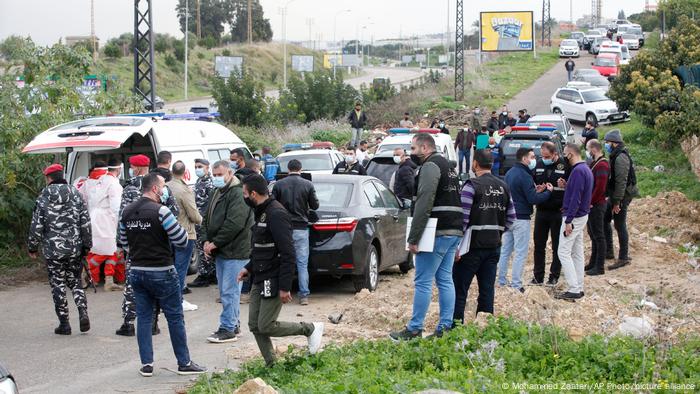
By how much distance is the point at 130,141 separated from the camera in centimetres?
1467

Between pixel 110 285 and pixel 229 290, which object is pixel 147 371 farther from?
pixel 110 285

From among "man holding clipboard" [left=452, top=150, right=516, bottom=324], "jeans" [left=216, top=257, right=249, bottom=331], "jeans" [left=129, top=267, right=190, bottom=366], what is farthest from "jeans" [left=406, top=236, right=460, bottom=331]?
"jeans" [left=129, top=267, right=190, bottom=366]

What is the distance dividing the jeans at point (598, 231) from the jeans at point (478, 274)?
4.25m

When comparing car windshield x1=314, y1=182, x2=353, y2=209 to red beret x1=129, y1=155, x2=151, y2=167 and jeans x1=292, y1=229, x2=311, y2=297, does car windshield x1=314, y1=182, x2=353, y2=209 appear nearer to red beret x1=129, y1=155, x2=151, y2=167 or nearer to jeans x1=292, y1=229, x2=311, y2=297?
jeans x1=292, y1=229, x2=311, y2=297

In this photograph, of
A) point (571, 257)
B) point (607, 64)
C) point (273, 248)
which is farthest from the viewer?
point (607, 64)

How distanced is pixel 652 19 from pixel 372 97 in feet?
242

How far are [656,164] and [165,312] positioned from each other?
18640mm

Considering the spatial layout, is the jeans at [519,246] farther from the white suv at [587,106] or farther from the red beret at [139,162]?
the white suv at [587,106]

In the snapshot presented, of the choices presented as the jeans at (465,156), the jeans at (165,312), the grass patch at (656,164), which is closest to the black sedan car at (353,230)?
the jeans at (165,312)

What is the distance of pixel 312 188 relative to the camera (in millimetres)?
11469

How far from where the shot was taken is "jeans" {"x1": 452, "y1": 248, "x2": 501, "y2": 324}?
9047 mm

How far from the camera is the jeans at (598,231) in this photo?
42.3 ft

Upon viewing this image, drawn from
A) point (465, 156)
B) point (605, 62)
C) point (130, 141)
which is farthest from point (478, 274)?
point (605, 62)

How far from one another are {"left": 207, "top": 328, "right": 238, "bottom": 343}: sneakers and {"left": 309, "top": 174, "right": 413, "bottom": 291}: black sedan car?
2.35 metres
